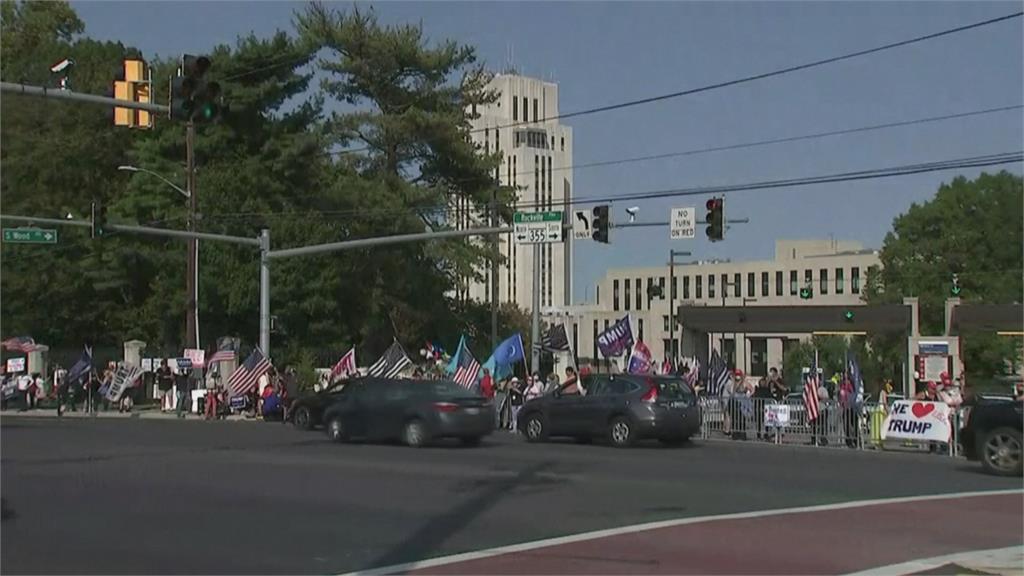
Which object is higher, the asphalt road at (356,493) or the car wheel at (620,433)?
the car wheel at (620,433)

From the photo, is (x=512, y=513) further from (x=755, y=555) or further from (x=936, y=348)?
(x=936, y=348)

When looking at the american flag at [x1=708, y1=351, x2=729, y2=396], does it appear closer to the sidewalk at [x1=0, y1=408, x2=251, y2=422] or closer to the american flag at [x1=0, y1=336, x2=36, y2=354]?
the sidewalk at [x1=0, y1=408, x2=251, y2=422]

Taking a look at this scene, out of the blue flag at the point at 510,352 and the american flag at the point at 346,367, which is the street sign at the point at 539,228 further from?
the american flag at the point at 346,367

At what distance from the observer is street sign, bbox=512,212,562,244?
105 ft

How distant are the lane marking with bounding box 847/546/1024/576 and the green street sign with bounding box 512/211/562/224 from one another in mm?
20459

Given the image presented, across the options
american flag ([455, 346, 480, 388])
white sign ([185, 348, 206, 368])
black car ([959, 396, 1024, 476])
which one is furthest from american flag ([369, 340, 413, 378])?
black car ([959, 396, 1024, 476])

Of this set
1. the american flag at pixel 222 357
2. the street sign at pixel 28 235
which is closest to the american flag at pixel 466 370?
the street sign at pixel 28 235

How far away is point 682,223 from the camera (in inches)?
1212

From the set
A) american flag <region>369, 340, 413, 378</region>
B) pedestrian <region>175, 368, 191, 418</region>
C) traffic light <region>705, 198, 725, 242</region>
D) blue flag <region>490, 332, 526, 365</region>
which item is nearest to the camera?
traffic light <region>705, 198, 725, 242</region>

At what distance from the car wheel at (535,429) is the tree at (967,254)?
4581cm

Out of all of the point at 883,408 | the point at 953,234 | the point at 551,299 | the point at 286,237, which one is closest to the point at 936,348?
the point at 883,408

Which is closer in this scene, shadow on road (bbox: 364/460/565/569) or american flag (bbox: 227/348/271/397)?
shadow on road (bbox: 364/460/565/569)

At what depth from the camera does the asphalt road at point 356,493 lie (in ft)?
40.7

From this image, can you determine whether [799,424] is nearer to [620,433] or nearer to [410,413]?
[620,433]
